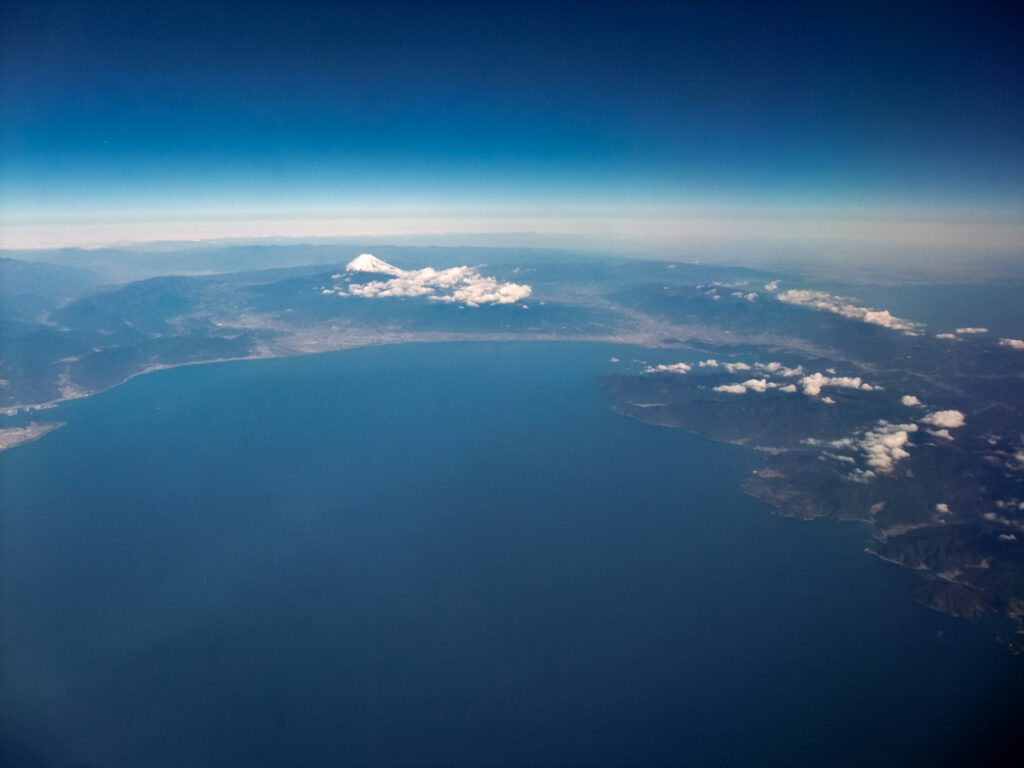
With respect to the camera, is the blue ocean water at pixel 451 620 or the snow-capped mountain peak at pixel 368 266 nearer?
the blue ocean water at pixel 451 620

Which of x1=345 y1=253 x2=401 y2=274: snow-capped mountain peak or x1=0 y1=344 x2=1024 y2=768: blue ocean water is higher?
x1=345 y1=253 x2=401 y2=274: snow-capped mountain peak

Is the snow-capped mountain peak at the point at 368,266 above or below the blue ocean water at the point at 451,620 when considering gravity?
above

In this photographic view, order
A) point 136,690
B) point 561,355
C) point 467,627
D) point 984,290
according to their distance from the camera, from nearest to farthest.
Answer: point 136,690 < point 467,627 < point 561,355 < point 984,290

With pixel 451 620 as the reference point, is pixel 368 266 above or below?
above

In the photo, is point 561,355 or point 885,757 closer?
point 885,757

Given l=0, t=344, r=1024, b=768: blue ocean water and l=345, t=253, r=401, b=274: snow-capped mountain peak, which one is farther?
l=345, t=253, r=401, b=274: snow-capped mountain peak

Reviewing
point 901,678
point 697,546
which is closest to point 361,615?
point 697,546

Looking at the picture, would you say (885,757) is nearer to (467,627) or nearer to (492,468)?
(467,627)

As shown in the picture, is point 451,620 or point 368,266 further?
point 368,266
